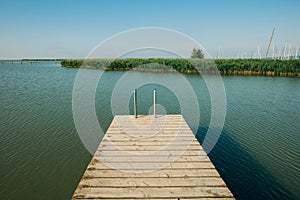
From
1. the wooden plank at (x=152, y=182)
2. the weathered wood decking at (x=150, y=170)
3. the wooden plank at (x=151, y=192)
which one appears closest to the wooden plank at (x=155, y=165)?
the weathered wood decking at (x=150, y=170)

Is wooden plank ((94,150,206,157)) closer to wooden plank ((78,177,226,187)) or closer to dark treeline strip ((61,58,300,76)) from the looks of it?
wooden plank ((78,177,226,187))

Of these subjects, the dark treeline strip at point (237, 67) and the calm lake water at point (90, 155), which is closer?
the calm lake water at point (90, 155)

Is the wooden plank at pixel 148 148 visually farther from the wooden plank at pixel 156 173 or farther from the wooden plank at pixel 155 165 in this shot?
the wooden plank at pixel 156 173

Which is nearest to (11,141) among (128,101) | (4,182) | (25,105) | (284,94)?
(4,182)

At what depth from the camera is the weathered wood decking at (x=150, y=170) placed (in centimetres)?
282

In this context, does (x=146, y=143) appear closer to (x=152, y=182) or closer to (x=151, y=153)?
(x=151, y=153)

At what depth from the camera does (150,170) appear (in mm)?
3379

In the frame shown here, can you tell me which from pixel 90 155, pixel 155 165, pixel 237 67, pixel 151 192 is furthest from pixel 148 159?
pixel 237 67

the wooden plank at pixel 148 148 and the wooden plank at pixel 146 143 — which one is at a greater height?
the wooden plank at pixel 146 143

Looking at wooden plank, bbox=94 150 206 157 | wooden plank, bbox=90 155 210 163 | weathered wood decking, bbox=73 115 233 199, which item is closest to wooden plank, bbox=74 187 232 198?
weathered wood decking, bbox=73 115 233 199

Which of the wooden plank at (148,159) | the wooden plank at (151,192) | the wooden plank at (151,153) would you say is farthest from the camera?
the wooden plank at (151,153)

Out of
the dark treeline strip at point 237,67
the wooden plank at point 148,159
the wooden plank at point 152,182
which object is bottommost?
the wooden plank at point 152,182

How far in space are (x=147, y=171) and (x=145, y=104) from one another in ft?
26.0

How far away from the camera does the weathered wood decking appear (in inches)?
111
